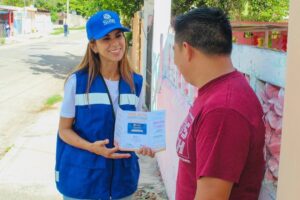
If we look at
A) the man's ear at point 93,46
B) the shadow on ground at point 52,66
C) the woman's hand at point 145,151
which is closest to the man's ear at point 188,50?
the woman's hand at point 145,151

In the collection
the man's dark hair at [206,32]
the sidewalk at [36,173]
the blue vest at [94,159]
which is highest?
the man's dark hair at [206,32]

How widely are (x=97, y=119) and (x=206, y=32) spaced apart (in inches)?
46.1

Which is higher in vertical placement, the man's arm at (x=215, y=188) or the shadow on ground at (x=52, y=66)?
the man's arm at (x=215, y=188)

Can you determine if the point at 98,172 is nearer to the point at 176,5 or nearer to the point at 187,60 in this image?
the point at 187,60

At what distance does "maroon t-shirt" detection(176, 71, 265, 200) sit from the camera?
4.93 feet

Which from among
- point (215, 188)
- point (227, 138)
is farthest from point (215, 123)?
point (215, 188)

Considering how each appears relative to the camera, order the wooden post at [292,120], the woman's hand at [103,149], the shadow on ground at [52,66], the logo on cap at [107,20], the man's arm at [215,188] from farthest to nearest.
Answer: the shadow on ground at [52,66], the logo on cap at [107,20], the woman's hand at [103,149], the man's arm at [215,188], the wooden post at [292,120]

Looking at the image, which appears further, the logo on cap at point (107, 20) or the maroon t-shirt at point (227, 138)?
the logo on cap at point (107, 20)

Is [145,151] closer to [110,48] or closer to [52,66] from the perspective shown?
[110,48]

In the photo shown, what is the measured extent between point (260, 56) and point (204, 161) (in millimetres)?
788

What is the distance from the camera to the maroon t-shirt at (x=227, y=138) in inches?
59.2

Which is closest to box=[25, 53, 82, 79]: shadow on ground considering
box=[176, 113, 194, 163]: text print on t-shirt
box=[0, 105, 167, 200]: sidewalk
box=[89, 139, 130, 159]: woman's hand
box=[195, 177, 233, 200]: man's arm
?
box=[0, 105, 167, 200]: sidewalk

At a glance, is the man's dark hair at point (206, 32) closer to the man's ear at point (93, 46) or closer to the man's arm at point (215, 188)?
the man's arm at point (215, 188)

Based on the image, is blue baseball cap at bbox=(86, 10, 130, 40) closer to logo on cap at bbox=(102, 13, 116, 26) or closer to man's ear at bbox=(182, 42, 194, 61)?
logo on cap at bbox=(102, 13, 116, 26)
